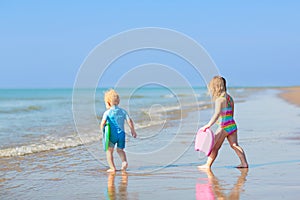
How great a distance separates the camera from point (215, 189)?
5.96m

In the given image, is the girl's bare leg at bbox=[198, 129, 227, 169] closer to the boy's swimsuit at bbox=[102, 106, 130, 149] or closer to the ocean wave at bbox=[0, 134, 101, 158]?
the boy's swimsuit at bbox=[102, 106, 130, 149]

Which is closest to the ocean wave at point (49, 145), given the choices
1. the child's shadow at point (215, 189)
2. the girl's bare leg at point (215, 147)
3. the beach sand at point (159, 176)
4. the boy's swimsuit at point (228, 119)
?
the beach sand at point (159, 176)

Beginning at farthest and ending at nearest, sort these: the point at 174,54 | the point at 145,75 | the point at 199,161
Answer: the point at 145,75 → the point at 174,54 → the point at 199,161

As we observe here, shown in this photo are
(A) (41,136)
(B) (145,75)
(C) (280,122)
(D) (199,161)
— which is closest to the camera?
(D) (199,161)

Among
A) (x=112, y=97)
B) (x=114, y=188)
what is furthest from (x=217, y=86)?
(x=114, y=188)

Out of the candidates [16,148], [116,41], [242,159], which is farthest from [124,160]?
[16,148]

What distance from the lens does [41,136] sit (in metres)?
13.0

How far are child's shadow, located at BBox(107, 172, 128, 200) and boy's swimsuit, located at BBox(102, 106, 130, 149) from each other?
0.54m

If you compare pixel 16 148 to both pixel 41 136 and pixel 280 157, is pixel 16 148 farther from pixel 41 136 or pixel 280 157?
pixel 280 157

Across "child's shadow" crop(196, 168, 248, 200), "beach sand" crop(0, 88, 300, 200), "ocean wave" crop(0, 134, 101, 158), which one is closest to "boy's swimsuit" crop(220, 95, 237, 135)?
"beach sand" crop(0, 88, 300, 200)

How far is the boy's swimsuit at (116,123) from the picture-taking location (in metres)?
7.55

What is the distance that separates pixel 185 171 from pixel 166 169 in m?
0.37

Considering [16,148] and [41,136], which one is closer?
[16,148]

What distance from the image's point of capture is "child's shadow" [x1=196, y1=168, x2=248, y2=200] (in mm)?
5562
